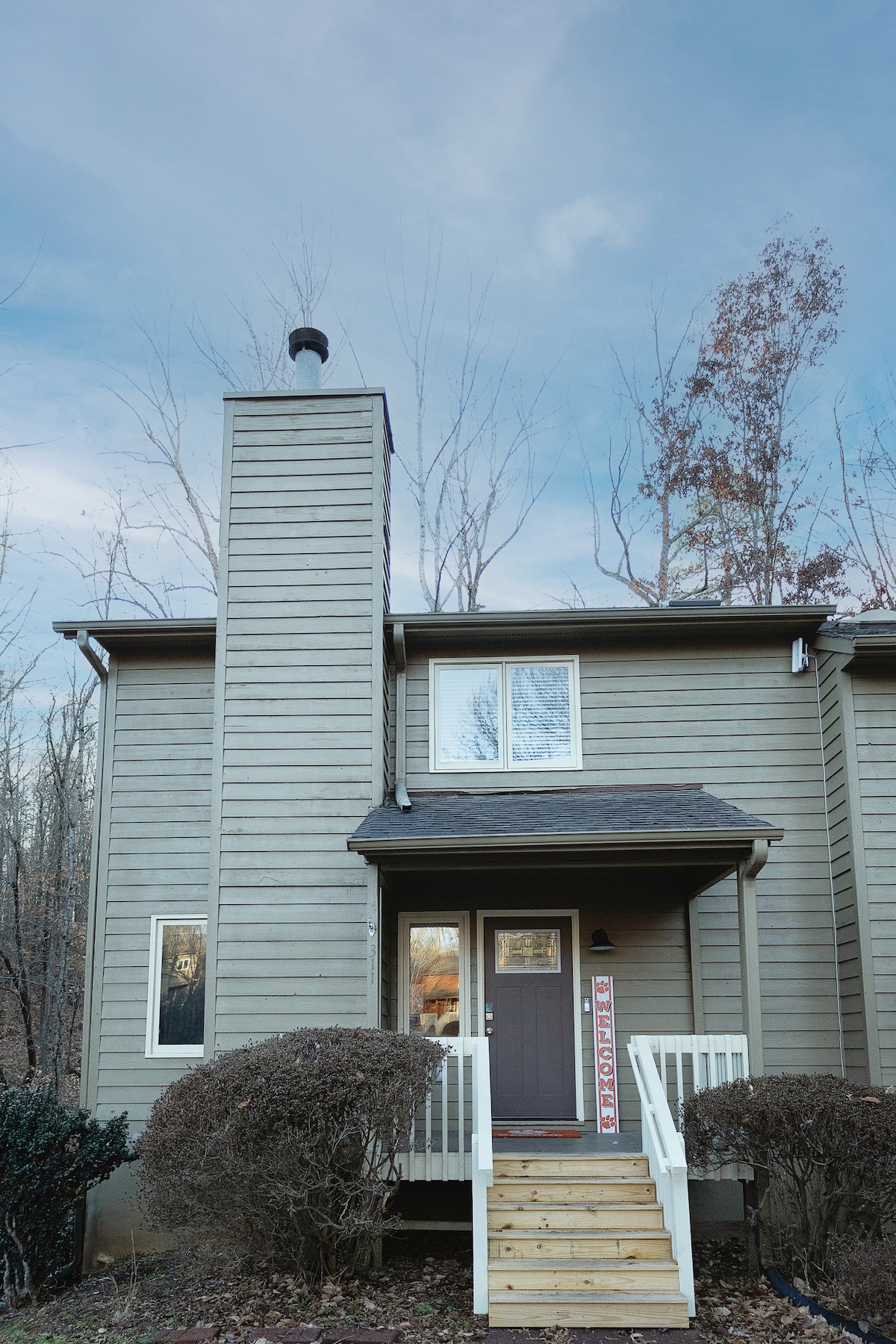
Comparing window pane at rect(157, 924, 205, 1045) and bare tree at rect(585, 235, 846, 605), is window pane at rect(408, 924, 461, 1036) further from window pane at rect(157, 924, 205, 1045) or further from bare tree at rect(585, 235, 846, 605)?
bare tree at rect(585, 235, 846, 605)

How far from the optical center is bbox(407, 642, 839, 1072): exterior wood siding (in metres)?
8.67

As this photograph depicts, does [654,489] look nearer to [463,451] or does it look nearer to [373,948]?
[463,451]

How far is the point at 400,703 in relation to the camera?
938 centimetres

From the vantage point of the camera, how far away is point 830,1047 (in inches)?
333

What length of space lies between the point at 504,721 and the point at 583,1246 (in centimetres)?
454


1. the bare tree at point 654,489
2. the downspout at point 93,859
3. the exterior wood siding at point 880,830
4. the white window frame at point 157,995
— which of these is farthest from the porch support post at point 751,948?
the bare tree at point 654,489

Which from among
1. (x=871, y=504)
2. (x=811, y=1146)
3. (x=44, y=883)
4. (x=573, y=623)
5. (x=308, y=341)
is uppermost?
(x=871, y=504)

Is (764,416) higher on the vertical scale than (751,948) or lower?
higher

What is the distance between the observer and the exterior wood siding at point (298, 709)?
26.2ft

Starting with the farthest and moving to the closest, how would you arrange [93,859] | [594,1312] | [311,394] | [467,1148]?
[93,859], [311,394], [467,1148], [594,1312]

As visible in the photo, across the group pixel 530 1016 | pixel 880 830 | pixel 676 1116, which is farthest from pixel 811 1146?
pixel 880 830

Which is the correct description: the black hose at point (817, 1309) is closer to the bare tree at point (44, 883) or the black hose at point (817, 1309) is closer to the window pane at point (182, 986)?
the window pane at point (182, 986)

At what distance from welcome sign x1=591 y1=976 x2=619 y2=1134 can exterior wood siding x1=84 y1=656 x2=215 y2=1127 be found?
3565 mm

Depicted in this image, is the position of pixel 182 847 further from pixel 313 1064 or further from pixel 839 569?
pixel 839 569
